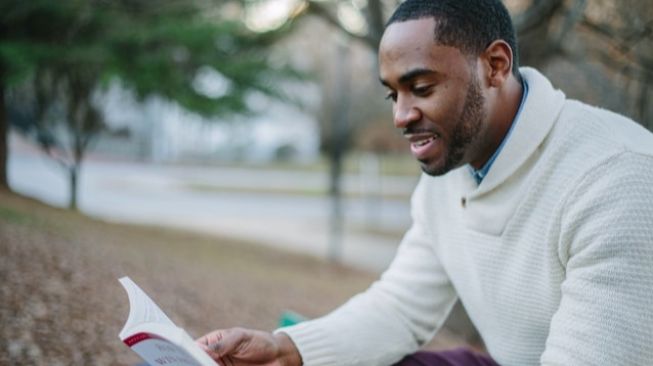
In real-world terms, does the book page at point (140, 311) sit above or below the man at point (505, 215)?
below

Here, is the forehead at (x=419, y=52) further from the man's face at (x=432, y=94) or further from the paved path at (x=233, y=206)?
the paved path at (x=233, y=206)

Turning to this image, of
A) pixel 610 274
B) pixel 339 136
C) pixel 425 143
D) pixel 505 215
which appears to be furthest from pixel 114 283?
pixel 339 136

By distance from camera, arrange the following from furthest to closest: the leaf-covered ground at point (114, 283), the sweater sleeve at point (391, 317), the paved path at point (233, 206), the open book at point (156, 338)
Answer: the paved path at point (233, 206) < the leaf-covered ground at point (114, 283) < the sweater sleeve at point (391, 317) < the open book at point (156, 338)

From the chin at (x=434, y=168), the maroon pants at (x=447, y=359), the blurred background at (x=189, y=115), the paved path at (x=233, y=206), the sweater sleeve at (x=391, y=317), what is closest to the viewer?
the chin at (x=434, y=168)

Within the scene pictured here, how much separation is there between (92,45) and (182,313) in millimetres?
3924

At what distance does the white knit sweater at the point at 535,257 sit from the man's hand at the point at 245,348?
0.23 ft

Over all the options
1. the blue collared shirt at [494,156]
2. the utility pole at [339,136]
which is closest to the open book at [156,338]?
the blue collared shirt at [494,156]

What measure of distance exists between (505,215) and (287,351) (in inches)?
29.9

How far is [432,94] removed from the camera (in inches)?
75.0

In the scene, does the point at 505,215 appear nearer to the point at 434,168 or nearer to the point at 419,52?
the point at 434,168

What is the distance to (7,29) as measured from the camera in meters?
7.74

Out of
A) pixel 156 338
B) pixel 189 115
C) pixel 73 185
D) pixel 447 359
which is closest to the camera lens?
pixel 156 338

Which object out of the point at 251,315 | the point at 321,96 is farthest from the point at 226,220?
the point at 321,96

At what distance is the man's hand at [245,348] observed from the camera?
190cm
